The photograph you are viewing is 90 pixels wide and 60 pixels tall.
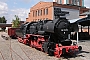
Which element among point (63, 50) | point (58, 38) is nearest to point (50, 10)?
point (58, 38)

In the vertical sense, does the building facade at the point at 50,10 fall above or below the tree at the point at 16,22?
above

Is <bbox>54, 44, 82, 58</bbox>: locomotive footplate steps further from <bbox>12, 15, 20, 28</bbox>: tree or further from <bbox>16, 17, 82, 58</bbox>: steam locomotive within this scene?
<bbox>12, 15, 20, 28</bbox>: tree

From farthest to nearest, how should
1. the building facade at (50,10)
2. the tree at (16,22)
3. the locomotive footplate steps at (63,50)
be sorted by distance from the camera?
the tree at (16,22) < the building facade at (50,10) < the locomotive footplate steps at (63,50)

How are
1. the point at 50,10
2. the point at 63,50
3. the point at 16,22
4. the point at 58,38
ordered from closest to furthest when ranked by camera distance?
the point at 63,50 → the point at 58,38 → the point at 50,10 → the point at 16,22

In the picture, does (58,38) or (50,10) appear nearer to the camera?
(58,38)

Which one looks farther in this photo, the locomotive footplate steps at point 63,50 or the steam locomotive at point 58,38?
the steam locomotive at point 58,38

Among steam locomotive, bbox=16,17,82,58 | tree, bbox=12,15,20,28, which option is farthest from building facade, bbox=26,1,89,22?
steam locomotive, bbox=16,17,82,58

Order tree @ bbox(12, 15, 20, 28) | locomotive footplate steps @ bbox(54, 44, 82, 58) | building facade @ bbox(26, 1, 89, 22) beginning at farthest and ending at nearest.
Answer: tree @ bbox(12, 15, 20, 28) → building facade @ bbox(26, 1, 89, 22) → locomotive footplate steps @ bbox(54, 44, 82, 58)

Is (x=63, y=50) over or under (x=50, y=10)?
under

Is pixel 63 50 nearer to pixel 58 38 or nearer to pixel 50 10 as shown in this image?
pixel 58 38

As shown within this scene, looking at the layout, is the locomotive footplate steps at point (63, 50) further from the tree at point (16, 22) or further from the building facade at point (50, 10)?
the tree at point (16, 22)

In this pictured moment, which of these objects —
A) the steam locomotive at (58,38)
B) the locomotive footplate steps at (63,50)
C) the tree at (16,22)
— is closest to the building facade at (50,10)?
the tree at (16,22)

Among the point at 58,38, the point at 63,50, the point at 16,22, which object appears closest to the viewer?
the point at 63,50

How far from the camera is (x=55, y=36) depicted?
12469mm
